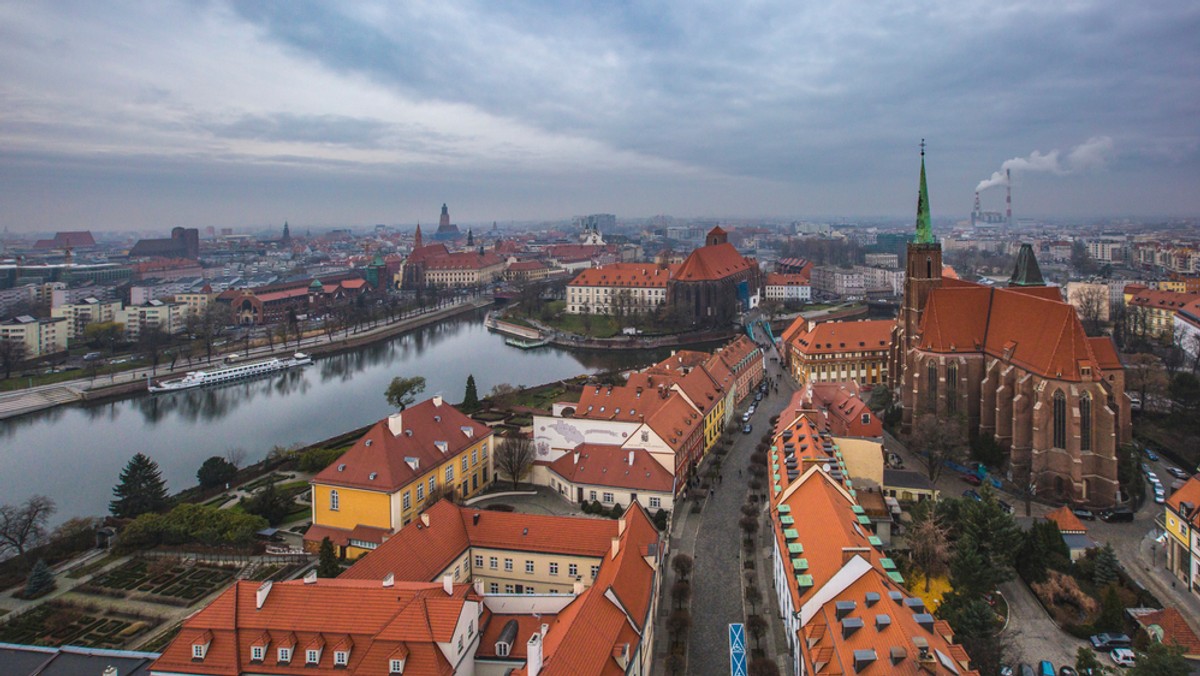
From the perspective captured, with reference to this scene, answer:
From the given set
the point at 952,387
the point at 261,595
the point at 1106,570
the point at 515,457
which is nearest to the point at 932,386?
the point at 952,387

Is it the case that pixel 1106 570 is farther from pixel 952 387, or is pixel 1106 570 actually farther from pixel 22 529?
pixel 22 529

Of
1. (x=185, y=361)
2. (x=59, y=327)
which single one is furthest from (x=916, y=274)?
(x=59, y=327)

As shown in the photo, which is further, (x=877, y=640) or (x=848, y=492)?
(x=848, y=492)

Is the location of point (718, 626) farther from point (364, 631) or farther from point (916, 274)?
point (916, 274)

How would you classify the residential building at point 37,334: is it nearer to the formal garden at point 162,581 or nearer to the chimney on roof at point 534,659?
the formal garden at point 162,581

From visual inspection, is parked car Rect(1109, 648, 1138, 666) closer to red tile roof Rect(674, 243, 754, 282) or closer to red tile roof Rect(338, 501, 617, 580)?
red tile roof Rect(338, 501, 617, 580)

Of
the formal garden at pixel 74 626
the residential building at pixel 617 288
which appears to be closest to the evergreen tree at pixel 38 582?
the formal garden at pixel 74 626
